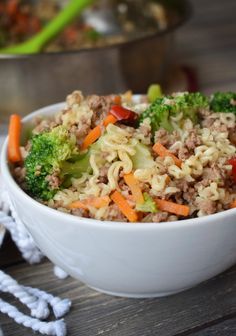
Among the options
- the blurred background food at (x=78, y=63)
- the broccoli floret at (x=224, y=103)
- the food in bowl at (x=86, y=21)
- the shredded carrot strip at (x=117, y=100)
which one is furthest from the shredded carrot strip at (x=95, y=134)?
the food in bowl at (x=86, y=21)

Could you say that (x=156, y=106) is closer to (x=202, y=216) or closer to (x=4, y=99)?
(x=202, y=216)

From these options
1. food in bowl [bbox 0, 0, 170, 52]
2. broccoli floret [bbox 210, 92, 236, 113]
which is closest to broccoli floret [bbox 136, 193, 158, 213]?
broccoli floret [bbox 210, 92, 236, 113]

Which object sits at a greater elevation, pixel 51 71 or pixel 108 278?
pixel 51 71

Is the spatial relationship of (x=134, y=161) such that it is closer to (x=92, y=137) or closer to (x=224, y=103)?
(x=92, y=137)

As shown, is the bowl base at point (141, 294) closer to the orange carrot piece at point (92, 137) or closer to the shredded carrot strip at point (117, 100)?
the orange carrot piece at point (92, 137)

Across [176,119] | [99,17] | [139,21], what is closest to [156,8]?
[139,21]
